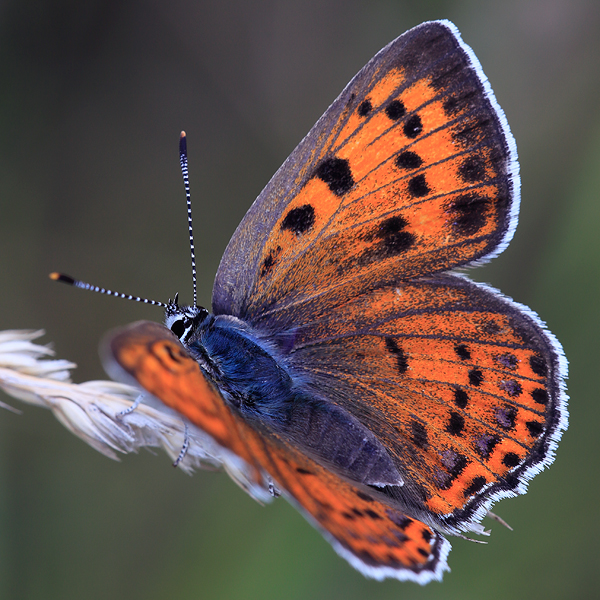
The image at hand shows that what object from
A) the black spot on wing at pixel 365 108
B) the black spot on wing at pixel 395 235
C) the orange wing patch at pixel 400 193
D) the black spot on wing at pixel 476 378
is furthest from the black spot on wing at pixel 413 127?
the black spot on wing at pixel 476 378

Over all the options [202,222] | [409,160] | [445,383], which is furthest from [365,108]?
[202,222]

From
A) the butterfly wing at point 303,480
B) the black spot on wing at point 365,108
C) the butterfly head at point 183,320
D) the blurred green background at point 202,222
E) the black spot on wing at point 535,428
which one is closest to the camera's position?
the butterfly wing at point 303,480

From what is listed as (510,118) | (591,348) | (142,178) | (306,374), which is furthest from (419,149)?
(142,178)

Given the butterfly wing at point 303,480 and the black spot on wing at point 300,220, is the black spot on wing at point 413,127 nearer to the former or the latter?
the black spot on wing at point 300,220

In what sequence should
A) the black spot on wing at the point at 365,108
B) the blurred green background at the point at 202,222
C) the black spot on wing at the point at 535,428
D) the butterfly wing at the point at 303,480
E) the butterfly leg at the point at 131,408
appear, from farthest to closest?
the blurred green background at the point at 202,222
the black spot on wing at the point at 365,108
the black spot on wing at the point at 535,428
the butterfly leg at the point at 131,408
the butterfly wing at the point at 303,480

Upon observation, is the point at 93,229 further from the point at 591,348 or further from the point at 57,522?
the point at 591,348

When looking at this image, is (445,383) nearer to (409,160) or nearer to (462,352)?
(462,352)

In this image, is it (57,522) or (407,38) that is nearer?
(407,38)

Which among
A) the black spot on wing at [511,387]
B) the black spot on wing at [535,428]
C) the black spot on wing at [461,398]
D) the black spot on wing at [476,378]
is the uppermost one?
the black spot on wing at [476,378]
